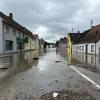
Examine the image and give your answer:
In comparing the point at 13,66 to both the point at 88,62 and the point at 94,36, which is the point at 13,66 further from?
the point at 94,36

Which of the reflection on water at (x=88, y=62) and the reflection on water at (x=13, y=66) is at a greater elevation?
the reflection on water at (x=13, y=66)

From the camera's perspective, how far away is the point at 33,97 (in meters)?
7.98

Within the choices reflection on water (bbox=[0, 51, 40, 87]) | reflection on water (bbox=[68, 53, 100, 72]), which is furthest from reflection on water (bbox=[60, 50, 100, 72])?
reflection on water (bbox=[0, 51, 40, 87])

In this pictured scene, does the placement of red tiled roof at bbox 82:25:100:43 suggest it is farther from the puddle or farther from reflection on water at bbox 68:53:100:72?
the puddle

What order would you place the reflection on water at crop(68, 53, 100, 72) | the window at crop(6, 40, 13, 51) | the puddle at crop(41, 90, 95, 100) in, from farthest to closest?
the window at crop(6, 40, 13, 51) → the reflection on water at crop(68, 53, 100, 72) → the puddle at crop(41, 90, 95, 100)

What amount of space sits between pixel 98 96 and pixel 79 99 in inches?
33.5

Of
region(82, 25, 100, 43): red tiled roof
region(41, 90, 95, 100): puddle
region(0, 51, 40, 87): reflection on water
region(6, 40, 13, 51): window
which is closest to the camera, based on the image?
region(41, 90, 95, 100): puddle

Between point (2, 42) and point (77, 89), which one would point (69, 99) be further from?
point (2, 42)

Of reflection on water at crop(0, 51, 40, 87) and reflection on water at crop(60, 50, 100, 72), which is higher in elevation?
reflection on water at crop(0, 51, 40, 87)

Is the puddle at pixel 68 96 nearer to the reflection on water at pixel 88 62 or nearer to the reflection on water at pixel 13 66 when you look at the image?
the reflection on water at pixel 13 66

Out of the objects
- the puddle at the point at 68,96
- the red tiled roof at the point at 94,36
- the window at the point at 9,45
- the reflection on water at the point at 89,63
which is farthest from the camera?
the red tiled roof at the point at 94,36

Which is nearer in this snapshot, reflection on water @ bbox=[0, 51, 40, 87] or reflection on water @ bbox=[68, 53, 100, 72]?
reflection on water @ bbox=[0, 51, 40, 87]

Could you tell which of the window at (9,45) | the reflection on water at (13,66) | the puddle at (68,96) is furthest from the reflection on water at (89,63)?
the window at (9,45)

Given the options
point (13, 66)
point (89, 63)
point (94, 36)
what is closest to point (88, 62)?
point (89, 63)
